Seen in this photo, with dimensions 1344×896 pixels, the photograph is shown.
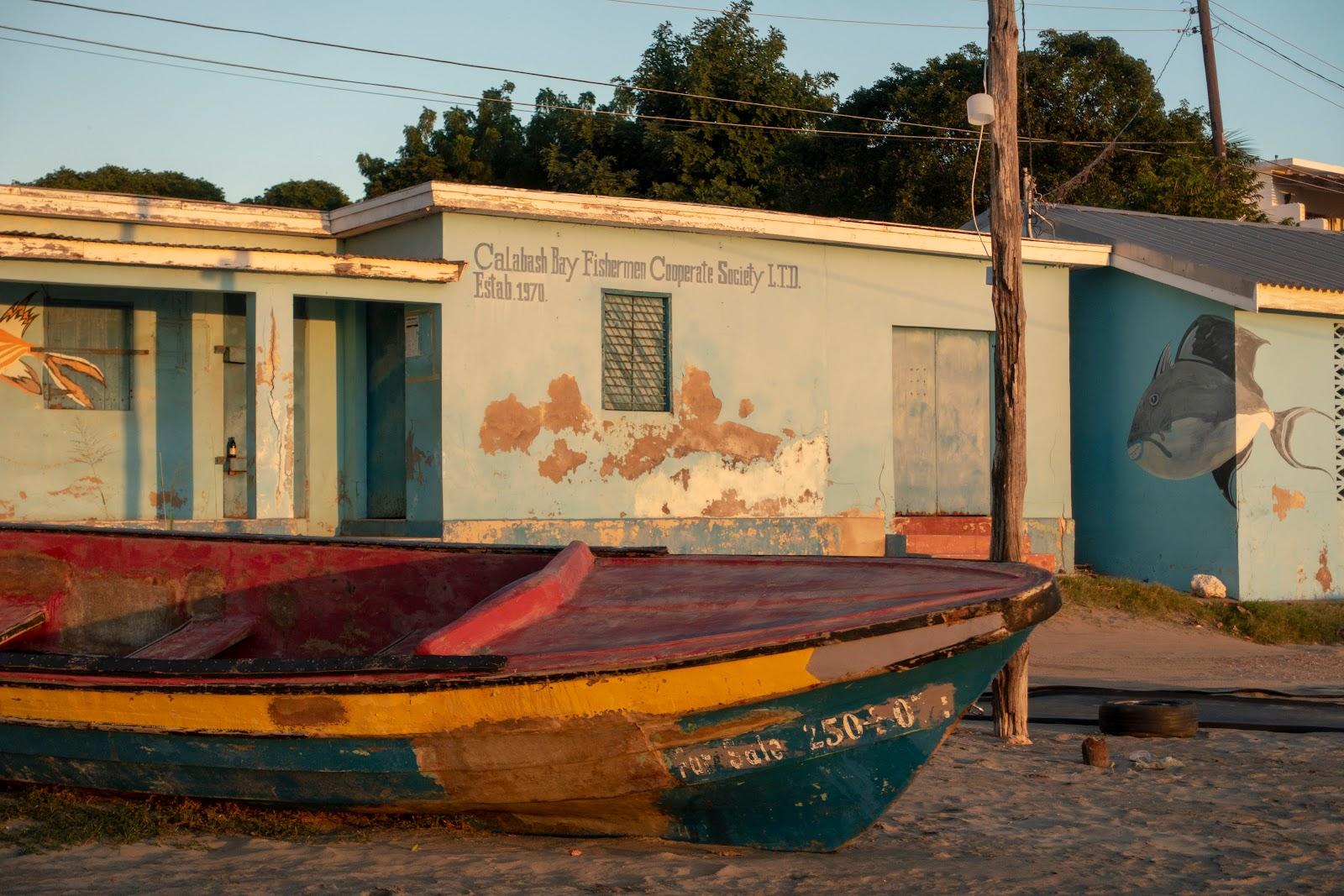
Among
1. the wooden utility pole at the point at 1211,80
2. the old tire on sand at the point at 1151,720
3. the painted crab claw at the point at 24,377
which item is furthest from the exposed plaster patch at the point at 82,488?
the wooden utility pole at the point at 1211,80

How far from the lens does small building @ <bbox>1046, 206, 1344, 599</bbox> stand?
613 inches

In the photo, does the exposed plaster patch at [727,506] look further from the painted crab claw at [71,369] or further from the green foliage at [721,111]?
the green foliage at [721,111]

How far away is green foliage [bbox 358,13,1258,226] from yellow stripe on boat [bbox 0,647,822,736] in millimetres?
20779

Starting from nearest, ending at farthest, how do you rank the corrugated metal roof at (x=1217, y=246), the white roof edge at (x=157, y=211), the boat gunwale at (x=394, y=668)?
the boat gunwale at (x=394, y=668) < the white roof edge at (x=157, y=211) < the corrugated metal roof at (x=1217, y=246)

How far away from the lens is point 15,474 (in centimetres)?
1302

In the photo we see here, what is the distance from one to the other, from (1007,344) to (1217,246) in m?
11.5

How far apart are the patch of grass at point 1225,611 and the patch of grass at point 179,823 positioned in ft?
33.9

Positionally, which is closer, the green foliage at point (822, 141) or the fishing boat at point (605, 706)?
the fishing boat at point (605, 706)

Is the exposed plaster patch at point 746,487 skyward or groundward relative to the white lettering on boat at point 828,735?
skyward

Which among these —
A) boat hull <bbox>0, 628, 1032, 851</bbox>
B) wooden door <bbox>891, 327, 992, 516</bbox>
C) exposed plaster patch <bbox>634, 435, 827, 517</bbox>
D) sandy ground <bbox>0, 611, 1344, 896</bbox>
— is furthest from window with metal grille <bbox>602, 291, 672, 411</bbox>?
boat hull <bbox>0, 628, 1032, 851</bbox>

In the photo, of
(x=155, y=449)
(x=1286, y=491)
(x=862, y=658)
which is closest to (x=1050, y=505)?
(x=1286, y=491)

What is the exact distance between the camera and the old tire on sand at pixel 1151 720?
836 centimetres

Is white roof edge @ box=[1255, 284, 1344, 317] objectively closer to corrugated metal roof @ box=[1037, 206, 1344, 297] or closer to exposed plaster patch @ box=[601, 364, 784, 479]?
corrugated metal roof @ box=[1037, 206, 1344, 297]

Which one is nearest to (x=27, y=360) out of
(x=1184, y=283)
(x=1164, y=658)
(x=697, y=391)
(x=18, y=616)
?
(x=18, y=616)
